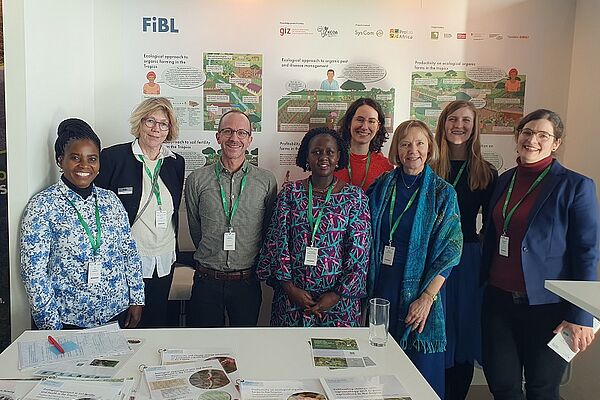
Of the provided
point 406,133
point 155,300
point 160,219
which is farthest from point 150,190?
point 406,133

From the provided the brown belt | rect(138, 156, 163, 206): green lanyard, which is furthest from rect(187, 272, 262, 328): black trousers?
rect(138, 156, 163, 206): green lanyard

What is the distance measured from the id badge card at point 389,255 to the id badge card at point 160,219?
3.65 ft

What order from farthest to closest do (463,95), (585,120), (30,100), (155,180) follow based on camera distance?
(463,95), (585,120), (155,180), (30,100)

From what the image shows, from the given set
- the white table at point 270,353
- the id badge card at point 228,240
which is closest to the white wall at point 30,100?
the white table at point 270,353

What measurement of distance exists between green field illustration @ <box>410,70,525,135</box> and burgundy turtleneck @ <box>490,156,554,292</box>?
112cm

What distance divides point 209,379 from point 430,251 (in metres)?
1.33

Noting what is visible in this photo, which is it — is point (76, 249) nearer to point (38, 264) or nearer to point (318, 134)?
point (38, 264)

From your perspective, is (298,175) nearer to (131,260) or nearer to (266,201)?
(266,201)

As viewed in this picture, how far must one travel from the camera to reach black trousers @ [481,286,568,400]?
241 centimetres

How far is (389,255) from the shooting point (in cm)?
261

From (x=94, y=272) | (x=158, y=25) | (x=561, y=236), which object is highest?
(x=158, y=25)

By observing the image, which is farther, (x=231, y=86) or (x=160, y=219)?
(x=231, y=86)

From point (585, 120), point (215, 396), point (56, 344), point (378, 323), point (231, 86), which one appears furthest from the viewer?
point (231, 86)

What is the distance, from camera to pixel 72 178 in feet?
8.00
